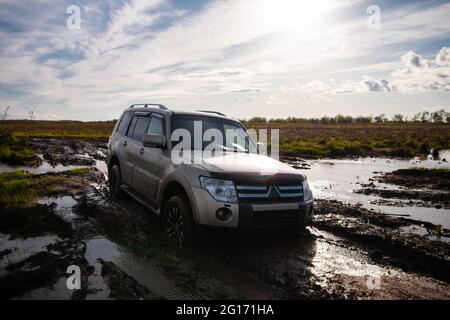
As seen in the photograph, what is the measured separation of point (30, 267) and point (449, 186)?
11.0 m

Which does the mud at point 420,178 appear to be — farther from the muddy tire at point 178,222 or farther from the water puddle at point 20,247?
the water puddle at point 20,247

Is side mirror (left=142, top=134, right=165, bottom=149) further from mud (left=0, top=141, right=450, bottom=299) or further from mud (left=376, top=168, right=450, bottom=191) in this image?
mud (left=376, top=168, right=450, bottom=191)

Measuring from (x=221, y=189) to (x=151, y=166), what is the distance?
5.90 feet

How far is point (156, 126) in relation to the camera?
6.07m

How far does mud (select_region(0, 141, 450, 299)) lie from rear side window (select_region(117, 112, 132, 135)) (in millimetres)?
1843

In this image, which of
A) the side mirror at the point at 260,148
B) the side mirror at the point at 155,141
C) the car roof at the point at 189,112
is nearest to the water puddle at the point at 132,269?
the side mirror at the point at 155,141

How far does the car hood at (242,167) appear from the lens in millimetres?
4465

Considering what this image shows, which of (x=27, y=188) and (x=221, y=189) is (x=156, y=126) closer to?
(x=221, y=189)

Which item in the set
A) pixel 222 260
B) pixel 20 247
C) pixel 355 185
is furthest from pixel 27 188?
pixel 355 185

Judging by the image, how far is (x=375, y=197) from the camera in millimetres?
9062
